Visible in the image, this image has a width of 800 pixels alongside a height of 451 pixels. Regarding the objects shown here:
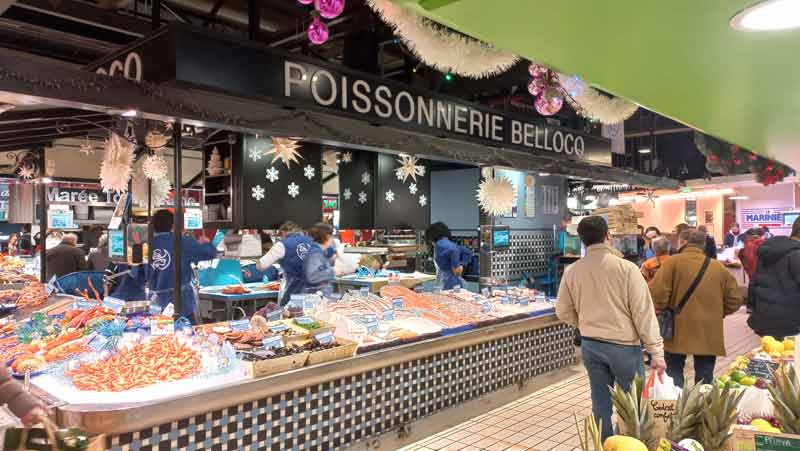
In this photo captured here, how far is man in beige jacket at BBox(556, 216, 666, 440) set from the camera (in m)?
3.71

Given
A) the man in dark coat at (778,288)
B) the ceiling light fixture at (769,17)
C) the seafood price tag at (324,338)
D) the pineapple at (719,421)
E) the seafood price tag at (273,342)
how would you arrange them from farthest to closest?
the man in dark coat at (778,288), the seafood price tag at (324,338), the seafood price tag at (273,342), the pineapple at (719,421), the ceiling light fixture at (769,17)

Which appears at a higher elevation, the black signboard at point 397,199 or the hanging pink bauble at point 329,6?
the hanging pink bauble at point 329,6

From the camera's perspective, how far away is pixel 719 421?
1.76 meters

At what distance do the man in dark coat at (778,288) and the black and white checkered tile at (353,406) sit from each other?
2.20 meters

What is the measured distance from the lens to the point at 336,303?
507 centimetres

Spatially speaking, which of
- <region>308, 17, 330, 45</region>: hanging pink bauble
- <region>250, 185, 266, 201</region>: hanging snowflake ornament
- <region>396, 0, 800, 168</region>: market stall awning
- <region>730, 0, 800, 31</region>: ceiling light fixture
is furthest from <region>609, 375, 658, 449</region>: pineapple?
<region>250, 185, 266, 201</region>: hanging snowflake ornament

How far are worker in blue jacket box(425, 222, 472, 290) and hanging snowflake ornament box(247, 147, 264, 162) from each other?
2.63 metres

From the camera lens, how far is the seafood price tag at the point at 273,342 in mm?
3684

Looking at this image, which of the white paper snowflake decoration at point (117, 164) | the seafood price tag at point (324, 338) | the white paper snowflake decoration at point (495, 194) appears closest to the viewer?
the seafood price tag at point (324, 338)

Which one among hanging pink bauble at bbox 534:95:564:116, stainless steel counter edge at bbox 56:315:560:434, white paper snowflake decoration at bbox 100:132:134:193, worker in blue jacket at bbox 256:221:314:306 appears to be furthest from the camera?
worker in blue jacket at bbox 256:221:314:306

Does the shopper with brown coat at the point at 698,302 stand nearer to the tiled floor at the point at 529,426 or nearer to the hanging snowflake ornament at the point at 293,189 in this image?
the tiled floor at the point at 529,426

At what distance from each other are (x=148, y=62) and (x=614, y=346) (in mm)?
3683

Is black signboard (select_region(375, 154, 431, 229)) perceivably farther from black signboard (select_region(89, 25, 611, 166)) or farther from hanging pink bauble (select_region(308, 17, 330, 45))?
hanging pink bauble (select_region(308, 17, 330, 45))

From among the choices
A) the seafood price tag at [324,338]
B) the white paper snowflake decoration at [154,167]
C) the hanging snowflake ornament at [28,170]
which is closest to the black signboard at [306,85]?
the seafood price tag at [324,338]
